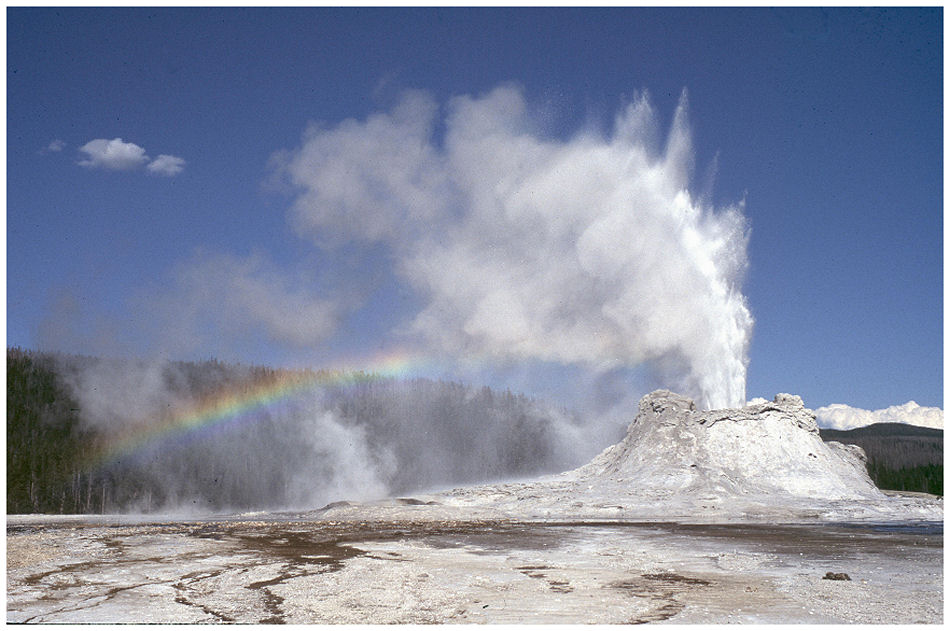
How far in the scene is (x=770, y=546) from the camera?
2391 centimetres

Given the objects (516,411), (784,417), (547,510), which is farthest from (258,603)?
(516,411)

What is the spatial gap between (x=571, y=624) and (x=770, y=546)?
1446 centimetres

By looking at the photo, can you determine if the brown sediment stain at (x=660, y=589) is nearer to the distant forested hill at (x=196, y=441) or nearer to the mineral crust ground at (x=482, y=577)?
the mineral crust ground at (x=482, y=577)

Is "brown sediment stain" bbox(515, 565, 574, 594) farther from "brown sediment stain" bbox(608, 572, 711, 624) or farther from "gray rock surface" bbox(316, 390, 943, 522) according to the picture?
"gray rock surface" bbox(316, 390, 943, 522)

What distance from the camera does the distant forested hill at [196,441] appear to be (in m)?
72.7

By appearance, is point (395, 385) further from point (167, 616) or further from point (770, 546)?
point (167, 616)

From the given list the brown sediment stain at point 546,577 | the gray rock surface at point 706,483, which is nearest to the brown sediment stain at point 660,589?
the brown sediment stain at point 546,577

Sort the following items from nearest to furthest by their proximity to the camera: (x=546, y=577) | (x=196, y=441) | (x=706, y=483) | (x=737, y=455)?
(x=546, y=577), (x=706, y=483), (x=737, y=455), (x=196, y=441)

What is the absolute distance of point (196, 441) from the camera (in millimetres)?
79875

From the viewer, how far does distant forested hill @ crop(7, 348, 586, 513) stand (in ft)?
238

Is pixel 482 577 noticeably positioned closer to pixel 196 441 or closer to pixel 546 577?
pixel 546 577

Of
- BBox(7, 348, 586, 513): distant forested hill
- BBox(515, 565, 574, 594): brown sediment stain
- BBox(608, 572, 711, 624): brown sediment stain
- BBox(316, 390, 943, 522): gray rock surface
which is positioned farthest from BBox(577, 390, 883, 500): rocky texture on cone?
BBox(7, 348, 586, 513): distant forested hill

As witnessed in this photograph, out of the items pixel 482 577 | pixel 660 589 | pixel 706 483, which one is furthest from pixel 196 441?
pixel 660 589

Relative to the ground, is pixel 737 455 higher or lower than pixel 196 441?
higher
